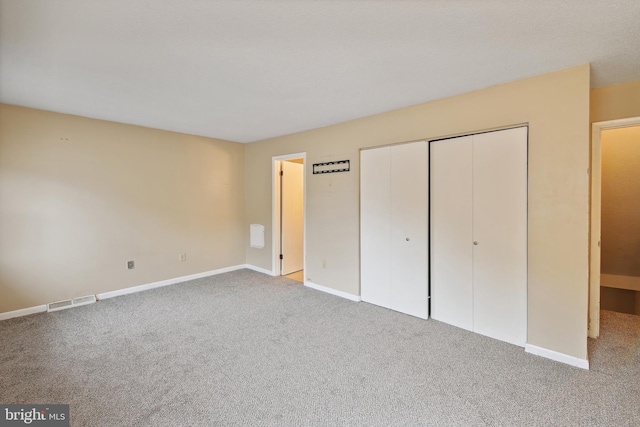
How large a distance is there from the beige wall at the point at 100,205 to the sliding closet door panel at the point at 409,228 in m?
3.22

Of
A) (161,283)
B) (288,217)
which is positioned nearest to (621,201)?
(288,217)

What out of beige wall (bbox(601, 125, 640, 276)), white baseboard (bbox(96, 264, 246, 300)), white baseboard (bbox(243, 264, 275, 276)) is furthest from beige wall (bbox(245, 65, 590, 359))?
white baseboard (bbox(96, 264, 246, 300))

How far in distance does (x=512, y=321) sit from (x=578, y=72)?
7.18 feet

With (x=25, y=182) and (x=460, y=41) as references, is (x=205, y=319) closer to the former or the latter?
(x=25, y=182)

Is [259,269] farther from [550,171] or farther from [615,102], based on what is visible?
[615,102]

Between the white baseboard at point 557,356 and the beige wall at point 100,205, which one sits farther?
the beige wall at point 100,205

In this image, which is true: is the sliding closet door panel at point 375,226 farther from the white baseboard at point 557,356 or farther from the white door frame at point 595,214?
the white door frame at point 595,214

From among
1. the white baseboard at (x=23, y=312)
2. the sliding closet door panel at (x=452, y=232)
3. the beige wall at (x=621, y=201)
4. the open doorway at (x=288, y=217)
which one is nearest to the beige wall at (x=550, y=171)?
the sliding closet door panel at (x=452, y=232)

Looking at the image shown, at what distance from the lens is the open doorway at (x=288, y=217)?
16.0 feet

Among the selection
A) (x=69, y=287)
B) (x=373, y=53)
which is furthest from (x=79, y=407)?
(x=373, y=53)

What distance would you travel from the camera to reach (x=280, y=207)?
4.92 metres

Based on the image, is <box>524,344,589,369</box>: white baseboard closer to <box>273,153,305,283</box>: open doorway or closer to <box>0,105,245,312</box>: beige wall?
<box>273,153,305,283</box>: open doorway

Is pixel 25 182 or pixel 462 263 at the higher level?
pixel 25 182

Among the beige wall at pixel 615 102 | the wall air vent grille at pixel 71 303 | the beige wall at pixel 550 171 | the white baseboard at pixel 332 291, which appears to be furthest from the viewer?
the white baseboard at pixel 332 291
